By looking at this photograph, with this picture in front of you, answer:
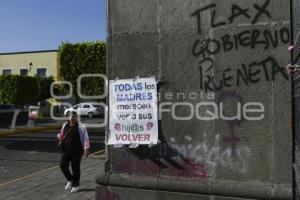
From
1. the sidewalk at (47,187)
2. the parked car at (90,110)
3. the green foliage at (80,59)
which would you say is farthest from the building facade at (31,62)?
the sidewalk at (47,187)

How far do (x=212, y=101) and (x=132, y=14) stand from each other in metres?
1.57

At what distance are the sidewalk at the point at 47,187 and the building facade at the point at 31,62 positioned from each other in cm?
5839

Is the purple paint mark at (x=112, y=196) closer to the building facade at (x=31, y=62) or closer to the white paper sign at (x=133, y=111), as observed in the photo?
the white paper sign at (x=133, y=111)

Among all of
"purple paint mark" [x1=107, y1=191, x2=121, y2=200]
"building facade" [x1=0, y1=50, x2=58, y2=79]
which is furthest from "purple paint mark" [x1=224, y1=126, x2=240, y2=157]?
"building facade" [x1=0, y1=50, x2=58, y2=79]

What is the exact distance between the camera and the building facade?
230ft

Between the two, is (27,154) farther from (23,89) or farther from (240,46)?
(23,89)

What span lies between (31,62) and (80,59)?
71.2 ft

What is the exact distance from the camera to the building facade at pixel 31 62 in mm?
70188

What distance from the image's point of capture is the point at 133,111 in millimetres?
6750

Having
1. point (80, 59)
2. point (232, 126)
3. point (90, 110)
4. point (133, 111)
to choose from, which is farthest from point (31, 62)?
point (232, 126)

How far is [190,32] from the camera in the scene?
Result: 20.7 feet

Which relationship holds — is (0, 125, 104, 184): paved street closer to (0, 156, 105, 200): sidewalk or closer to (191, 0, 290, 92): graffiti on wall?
(0, 156, 105, 200): sidewalk

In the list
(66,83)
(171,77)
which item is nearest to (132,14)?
(171,77)

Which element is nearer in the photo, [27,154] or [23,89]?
[27,154]
